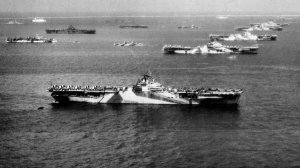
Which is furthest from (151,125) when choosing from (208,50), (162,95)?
(208,50)

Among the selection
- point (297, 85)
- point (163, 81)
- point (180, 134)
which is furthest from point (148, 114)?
point (297, 85)

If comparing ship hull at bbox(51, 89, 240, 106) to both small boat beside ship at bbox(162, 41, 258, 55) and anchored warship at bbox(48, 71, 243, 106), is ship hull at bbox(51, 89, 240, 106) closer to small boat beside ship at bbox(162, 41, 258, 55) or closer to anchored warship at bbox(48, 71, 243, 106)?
anchored warship at bbox(48, 71, 243, 106)

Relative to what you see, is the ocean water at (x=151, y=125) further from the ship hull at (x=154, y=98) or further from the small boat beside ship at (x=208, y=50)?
the small boat beside ship at (x=208, y=50)

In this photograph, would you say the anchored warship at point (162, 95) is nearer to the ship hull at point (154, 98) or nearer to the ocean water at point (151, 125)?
the ship hull at point (154, 98)

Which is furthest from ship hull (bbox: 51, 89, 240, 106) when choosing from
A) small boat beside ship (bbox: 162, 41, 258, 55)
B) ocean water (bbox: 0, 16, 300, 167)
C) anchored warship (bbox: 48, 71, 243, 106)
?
small boat beside ship (bbox: 162, 41, 258, 55)

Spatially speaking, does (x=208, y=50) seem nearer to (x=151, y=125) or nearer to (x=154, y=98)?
(x=154, y=98)

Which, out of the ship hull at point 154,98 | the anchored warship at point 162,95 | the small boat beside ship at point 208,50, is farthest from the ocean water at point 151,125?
the small boat beside ship at point 208,50

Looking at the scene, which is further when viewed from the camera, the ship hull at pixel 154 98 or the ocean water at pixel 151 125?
the ship hull at pixel 154 98

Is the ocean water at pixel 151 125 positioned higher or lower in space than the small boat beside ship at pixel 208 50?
lower

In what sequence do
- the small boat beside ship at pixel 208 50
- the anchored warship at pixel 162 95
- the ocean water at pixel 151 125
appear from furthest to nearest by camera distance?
1. the small boat beside ship at pixel 208 50
2. the anchored warship at pixel 162 95
3. the ocean water at pixel 151 125

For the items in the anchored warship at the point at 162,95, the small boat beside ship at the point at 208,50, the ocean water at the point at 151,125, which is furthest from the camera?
the small boat beside ship at the point at 208,50

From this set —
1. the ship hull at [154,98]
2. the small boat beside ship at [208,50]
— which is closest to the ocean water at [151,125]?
the ship hull at [154,98]
